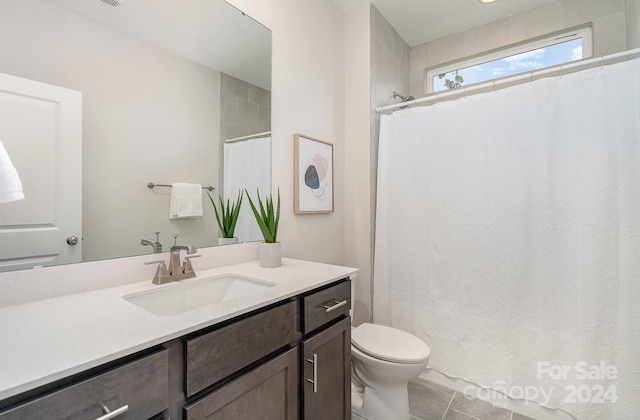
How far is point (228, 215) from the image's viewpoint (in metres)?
1.45

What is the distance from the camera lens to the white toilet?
57.3 inches

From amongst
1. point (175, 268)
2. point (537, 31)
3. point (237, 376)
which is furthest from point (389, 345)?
point (537, 31)

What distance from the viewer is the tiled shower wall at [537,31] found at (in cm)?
191

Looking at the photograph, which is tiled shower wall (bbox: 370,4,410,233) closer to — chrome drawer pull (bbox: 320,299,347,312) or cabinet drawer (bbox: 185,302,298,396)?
chrome drawer pull (bbox: 320,299,347,312)

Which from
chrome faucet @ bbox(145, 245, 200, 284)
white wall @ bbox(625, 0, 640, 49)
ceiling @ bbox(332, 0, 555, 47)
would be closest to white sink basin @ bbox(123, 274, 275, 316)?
chrome faucet @ bbox(145, 245, 200, 284)

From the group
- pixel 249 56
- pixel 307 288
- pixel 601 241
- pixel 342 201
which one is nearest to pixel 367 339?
pixel 307 288

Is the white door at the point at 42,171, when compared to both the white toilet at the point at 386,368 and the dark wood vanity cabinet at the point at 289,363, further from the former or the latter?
the white toilet at the point at 386,368

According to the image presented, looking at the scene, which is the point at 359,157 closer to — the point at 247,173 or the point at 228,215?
the point at 247,173

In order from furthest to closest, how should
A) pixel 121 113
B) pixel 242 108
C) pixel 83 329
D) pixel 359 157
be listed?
pixel 359 157, pixel 242 108, pixel 121 113, pixel 83 329

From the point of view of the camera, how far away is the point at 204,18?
1369mm

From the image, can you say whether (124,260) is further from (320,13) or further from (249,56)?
(320,13)

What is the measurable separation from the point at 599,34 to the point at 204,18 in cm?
246

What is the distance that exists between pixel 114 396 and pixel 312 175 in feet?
4.80

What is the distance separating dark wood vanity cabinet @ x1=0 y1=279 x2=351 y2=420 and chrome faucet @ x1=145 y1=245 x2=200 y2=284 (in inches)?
16.6
